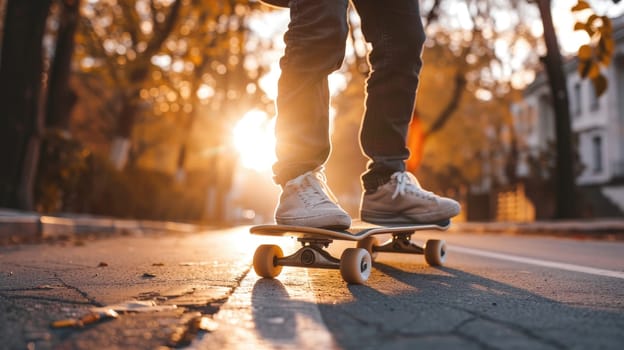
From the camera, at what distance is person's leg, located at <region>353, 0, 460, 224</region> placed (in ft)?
11.2

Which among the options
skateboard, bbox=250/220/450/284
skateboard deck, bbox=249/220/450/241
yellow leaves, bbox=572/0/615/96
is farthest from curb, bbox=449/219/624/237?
skateboard, bbox=250/220/450/284

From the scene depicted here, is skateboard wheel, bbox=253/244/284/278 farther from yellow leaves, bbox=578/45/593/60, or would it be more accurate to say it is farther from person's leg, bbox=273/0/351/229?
yellow leaves, bbox=578/45/593/60

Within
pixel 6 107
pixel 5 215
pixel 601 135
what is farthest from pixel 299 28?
pixel 601 135

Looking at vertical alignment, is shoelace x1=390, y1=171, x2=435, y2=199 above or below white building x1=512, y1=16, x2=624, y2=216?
below

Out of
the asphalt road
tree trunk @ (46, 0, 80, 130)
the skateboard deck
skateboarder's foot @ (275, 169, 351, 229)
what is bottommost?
the asphalt road

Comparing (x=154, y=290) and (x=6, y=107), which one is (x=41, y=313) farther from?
(x=6, y=107)

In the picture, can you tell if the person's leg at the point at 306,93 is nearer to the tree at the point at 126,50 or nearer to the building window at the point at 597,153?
the tree at the point at 126,50

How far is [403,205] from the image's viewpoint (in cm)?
338

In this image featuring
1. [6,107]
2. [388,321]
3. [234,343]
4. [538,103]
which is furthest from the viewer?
[538,103]

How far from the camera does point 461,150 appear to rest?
28.9 meters

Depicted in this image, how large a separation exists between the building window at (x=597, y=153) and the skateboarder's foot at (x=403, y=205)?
3965cm

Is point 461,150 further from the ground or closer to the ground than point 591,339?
further from the ground

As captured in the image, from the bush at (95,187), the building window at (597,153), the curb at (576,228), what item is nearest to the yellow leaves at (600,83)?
the curb at (576,228)

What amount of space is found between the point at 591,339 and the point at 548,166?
104ft
